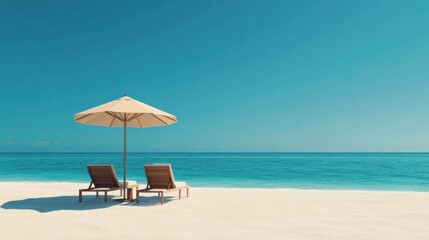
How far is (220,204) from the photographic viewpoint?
20.8 feet

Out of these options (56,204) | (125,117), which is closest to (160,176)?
(125,117)

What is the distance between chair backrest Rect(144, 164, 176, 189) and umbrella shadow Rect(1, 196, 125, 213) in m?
0.77

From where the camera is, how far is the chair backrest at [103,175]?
6.75 m

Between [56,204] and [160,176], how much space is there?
1.94m

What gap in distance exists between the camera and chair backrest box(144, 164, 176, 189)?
6588 millimetres

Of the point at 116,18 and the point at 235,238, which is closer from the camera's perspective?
the point at 235,238

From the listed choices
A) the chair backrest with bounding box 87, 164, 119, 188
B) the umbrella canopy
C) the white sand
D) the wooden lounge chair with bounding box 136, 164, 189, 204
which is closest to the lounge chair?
the chair backrest with bounding box 87, 164, 119, 188

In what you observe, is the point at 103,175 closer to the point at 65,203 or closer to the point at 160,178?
the point at 65,203

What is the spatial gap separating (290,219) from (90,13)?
69.9 ft

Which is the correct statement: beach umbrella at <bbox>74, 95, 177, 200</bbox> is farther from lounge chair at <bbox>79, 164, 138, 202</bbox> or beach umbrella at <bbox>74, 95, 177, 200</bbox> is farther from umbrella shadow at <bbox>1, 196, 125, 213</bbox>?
umbrella shadow at <bbox>1, 196, 125, 213</bbox>

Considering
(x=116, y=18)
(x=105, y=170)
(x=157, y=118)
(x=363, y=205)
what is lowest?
(x=363, y=205)

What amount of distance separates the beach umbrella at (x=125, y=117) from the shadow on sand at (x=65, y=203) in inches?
22.4

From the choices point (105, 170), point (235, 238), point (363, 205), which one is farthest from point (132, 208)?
point (363, 205)

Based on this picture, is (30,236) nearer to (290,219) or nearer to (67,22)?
(290,219)
